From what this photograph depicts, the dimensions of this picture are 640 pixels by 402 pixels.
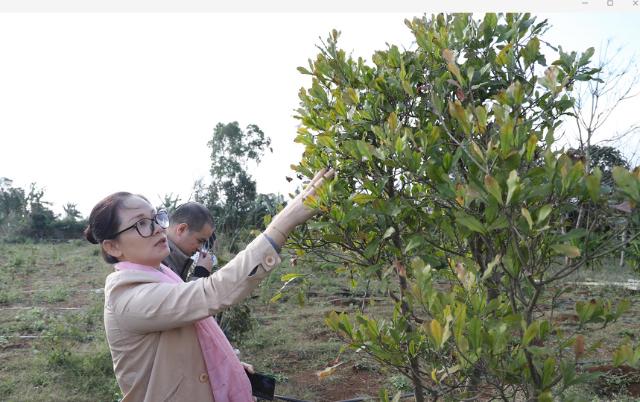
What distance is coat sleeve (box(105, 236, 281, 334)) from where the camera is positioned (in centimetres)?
152

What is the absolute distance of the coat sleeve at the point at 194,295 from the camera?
152 centimetres

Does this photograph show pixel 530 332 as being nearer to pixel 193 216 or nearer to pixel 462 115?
pixel 462 115

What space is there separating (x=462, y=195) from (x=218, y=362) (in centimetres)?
93

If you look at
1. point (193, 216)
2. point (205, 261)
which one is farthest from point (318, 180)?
point (205, 261)

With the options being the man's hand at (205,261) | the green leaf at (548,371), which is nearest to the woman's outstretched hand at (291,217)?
the green leaf at (548,371)

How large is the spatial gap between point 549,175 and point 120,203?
1.25 meters

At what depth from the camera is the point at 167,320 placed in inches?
61.7

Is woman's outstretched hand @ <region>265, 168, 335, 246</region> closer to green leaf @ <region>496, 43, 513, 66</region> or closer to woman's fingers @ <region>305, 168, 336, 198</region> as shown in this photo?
woman's fingers @ <region>305, 168, 336, 198</region>

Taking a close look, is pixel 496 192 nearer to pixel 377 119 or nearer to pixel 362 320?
pixel 362 320

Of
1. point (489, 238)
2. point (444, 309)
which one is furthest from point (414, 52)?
point (444, 309)

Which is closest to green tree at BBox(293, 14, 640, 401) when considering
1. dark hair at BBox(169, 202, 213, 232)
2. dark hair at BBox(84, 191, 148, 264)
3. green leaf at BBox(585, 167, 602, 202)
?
green leaf at BBox(585, 167, 602, 202)

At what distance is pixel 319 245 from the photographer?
85.8 inches

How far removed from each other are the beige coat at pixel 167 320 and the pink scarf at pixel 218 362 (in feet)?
0.07

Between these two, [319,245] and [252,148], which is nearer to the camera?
[319,245]
